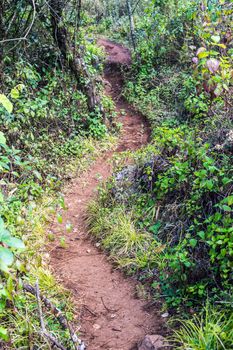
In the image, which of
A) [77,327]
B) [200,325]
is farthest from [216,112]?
[77,327]

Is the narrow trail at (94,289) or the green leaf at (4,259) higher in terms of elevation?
the green leaf at (4,259)

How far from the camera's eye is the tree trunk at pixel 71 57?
7.03 m

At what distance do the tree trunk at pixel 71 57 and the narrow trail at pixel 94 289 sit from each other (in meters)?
2.50

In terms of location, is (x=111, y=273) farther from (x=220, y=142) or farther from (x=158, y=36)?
(x=158, y=36)

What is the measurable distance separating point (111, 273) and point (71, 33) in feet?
19.2

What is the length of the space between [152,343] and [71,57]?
649 centimetres

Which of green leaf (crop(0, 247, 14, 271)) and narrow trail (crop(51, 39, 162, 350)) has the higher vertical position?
green leaf (crop(0, 247, 14, 271))

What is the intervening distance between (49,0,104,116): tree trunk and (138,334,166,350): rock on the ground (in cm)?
616

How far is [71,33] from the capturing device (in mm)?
7754

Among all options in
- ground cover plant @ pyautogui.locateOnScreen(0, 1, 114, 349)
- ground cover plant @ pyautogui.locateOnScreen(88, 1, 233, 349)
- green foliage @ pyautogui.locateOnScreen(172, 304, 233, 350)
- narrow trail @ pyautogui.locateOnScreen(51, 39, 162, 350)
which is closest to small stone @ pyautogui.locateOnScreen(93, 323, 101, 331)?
narrow trail @ pyautogui.locateOnScreen(51, 39, 162, 350)

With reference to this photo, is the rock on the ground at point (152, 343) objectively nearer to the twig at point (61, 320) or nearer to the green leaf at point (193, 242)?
the twig at point (61, 320)

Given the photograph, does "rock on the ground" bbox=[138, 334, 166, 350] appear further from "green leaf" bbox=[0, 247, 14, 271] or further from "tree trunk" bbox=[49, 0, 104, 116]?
"tree trunk" bbox=[49, 0, 104, 116]

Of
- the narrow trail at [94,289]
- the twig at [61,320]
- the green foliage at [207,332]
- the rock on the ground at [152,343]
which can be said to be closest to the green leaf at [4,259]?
the twig at [61,320]

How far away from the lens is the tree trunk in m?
7.03
